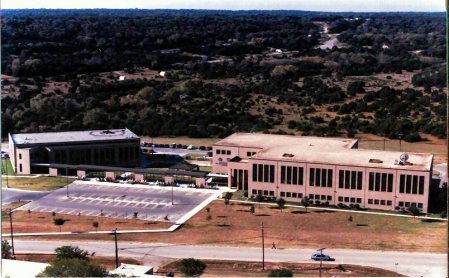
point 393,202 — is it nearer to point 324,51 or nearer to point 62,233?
point 62,233

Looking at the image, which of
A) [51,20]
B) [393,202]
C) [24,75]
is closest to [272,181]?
[393,202]

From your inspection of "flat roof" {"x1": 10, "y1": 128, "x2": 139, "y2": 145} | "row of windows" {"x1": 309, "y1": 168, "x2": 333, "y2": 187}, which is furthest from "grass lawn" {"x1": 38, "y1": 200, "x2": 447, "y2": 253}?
"flat roof" {"x1": 10, "y1": 128, "x2": 139, "y2": 145}

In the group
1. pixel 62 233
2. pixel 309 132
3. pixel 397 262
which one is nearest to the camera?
pixel 397 262

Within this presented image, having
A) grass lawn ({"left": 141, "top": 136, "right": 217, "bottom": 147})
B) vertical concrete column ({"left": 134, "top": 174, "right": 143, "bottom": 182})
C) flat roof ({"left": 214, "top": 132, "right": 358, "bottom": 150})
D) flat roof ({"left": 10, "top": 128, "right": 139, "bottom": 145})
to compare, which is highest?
flat roof ({"left": 214, "top": 132, "right": 358, "bottom": 150})

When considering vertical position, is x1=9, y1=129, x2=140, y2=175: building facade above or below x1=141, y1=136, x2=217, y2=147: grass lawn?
above

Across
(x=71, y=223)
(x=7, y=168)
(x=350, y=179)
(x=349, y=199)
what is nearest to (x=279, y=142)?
(x=350, y=179)

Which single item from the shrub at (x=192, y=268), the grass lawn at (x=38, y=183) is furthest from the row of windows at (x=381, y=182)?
the grass lawn at (x=38, y=183)

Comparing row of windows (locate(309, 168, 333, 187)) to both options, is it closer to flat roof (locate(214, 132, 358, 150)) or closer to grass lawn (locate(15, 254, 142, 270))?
flat roof (locate(214, 132, 358, 150))
